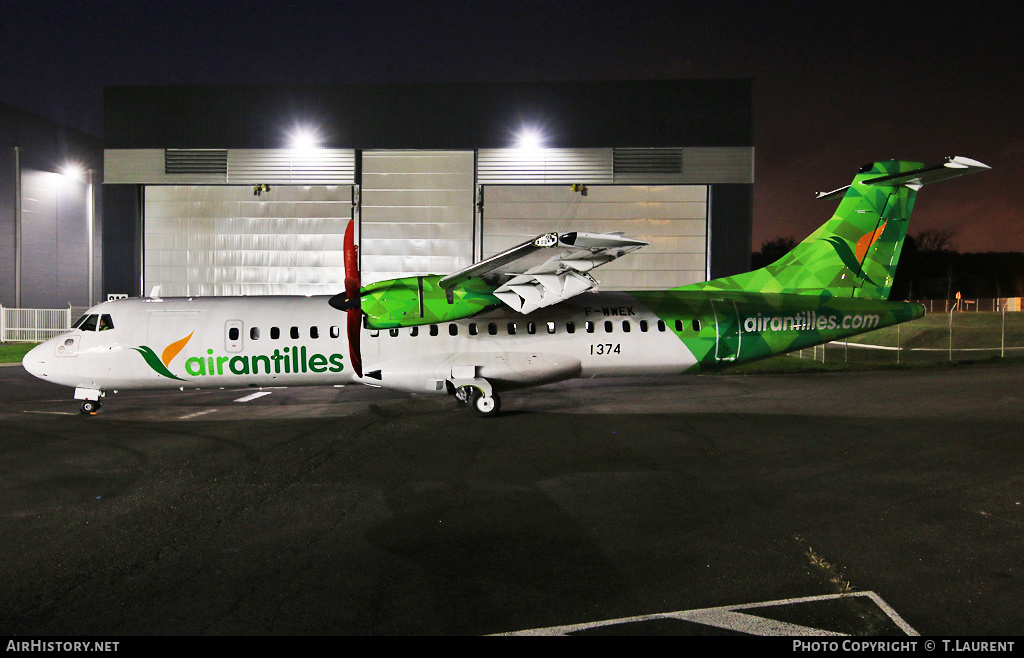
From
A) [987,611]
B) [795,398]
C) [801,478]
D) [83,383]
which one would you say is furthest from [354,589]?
[795,398]

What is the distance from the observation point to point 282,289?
26.7 meters

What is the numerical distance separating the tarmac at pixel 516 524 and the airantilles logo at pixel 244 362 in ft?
3.63

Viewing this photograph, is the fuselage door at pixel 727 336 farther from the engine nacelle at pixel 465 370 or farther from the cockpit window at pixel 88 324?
the cockpit window at pixel 88 324

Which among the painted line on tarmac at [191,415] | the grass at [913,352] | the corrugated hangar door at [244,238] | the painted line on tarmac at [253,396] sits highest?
the corrugated hangar door at [244,238]

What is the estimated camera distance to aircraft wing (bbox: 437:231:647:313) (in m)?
10.7

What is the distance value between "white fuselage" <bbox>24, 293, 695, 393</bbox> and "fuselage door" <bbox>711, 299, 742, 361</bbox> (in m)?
2.51

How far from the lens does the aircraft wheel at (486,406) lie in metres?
12.2

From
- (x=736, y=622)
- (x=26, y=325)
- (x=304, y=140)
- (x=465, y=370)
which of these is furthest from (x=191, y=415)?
(x=26, y=325)

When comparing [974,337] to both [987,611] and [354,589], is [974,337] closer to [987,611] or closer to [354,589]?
[987,611]

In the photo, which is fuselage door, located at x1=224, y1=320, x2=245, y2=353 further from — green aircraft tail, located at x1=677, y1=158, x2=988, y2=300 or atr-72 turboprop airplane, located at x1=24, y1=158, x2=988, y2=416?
green aircraft tail, located at x1=677, y1=158, x2=988, y2=300

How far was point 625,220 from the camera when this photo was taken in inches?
1025

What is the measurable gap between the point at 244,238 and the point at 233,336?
53.6ft

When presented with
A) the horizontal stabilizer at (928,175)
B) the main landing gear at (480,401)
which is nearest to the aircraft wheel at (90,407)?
the main landing gear at (480,401)
